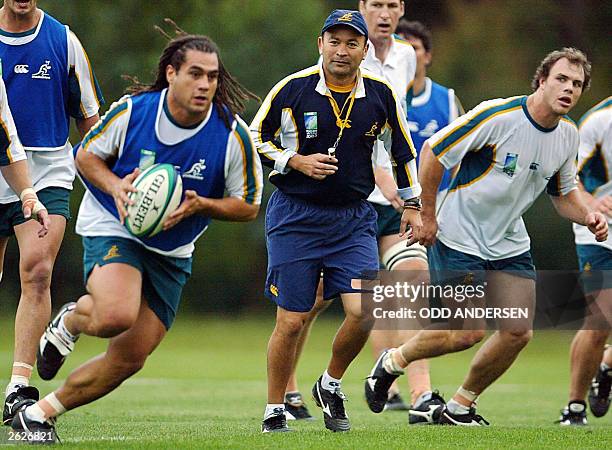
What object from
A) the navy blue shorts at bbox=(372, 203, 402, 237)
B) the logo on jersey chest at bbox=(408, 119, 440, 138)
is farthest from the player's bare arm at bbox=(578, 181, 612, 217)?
the logo on jersey chest at bbox=(408, 119, 440, 138)

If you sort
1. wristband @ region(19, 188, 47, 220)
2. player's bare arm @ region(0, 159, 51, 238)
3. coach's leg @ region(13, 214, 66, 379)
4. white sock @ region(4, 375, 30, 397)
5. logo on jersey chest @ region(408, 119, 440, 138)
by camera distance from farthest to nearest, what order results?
logo on jersey chest @ region(408, 119, 440, 138) < coach's leg @ region(13, 214, 66, 379) < white sock @ region(4, 375, 30, 397) < player's bare arm @ region(0, 159, 51, 238) < wristband @ region(19, 188, 47, 220)

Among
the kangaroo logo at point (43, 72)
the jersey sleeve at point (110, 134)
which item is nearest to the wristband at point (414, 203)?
the jersey sleeve at point (110, 134)

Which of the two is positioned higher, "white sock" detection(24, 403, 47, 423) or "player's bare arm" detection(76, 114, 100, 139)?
"player's bare arm" detection(76, 114, 100, 139)

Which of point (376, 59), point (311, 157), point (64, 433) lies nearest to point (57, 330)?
point (64, 433)

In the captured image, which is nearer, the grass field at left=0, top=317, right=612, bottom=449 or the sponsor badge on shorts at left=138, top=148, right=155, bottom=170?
the sponsor badge on shorts at left=138, top=148, right=155, bottom=170

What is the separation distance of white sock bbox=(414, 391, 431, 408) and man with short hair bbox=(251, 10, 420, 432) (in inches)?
54.5

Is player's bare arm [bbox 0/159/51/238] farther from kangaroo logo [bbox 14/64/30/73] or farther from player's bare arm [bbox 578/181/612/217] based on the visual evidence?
player's bare arm [bbox 578/181/612/217]

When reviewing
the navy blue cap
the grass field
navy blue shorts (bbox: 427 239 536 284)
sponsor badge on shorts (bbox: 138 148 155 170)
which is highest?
the navy blue cap

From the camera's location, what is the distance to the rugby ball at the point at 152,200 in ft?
19.7

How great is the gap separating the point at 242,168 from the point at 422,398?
9.55 ft

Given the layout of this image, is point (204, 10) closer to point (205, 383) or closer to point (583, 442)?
point (205, 383)

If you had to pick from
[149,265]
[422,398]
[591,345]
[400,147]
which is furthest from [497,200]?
[149,265]

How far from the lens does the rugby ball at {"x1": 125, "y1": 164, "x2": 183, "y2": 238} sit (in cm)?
601

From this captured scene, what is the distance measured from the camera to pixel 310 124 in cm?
716
